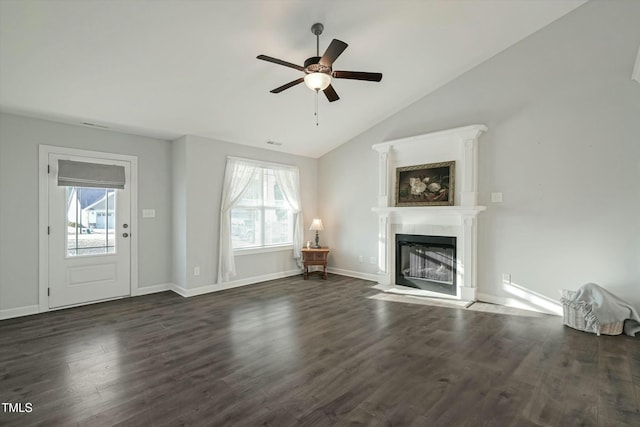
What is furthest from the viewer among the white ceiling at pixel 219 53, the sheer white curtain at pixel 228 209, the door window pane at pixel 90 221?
the sheer white curtain at pixel 228 209

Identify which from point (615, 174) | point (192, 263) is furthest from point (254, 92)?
point (615, 174)

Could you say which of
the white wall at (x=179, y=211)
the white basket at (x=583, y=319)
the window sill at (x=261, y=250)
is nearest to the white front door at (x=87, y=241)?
the white wall at (x=179, y=211)

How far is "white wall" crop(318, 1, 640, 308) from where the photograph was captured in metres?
3.51

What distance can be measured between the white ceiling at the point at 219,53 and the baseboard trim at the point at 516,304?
3.42 m

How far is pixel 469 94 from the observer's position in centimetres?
469

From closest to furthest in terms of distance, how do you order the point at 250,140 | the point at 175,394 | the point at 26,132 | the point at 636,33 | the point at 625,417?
1. the point at 625,417
2. the point at 175,394
3. the point at 636,33
4. the point at 26,132
5. the point at 250,140

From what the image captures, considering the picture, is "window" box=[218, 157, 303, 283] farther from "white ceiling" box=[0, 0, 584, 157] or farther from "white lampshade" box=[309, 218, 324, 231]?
"white ceiling" box=[0, 0, 584, 157]

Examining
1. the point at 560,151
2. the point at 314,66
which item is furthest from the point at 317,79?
the point at 560,151

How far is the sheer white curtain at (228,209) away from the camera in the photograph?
5.16 meters

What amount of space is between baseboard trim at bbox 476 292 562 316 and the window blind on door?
578cm

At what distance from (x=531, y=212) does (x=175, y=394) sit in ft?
15.1

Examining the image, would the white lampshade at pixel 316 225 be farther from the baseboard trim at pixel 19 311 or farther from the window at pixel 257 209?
the baseboard trim at pixel 19 311

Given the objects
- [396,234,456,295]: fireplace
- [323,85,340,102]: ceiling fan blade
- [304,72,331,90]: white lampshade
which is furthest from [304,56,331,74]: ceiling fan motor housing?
[396,234,456,295]: fireplace

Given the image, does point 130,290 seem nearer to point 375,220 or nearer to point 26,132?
point 26,132
